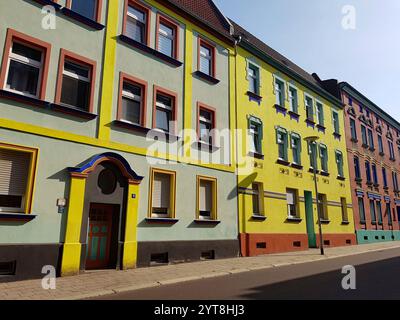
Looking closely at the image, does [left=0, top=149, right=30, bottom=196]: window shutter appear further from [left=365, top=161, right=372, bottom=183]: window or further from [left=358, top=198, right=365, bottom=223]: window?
[left=365, top=161, right=372, bottom=183]: window

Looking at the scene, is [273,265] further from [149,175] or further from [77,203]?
[77,203]

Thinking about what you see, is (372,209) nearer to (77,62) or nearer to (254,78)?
(254,78)

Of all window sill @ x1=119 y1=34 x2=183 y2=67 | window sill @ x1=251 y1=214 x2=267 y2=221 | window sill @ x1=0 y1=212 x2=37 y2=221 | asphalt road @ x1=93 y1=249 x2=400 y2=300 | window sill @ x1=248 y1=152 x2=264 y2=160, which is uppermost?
window sill @ x1=119 y1=34 x2=183 y2=67

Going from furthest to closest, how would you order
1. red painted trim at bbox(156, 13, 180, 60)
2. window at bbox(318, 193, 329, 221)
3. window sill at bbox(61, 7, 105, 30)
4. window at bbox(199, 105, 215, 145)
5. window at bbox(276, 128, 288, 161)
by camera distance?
window at bbox(318, 193, 329, 221) → window at bbox(276, 128, 288, 161) → window at bbox(199, 105, 215, 145) → red painted trim at bbox(156, 13, 180, 60) → window sill at bbox(61, 7, 105, 30)

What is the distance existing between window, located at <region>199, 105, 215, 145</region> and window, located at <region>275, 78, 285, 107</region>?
6414mm

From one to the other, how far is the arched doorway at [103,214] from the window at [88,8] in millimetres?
5045

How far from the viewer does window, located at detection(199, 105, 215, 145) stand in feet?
47.7

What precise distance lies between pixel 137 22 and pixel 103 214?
769 cm

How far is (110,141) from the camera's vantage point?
11.0m

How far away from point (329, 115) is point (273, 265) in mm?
16472

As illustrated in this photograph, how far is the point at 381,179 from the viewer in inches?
1233

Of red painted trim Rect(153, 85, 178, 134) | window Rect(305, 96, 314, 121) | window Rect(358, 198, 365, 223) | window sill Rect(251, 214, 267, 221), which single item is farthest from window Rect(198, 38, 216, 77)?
window Rect(358, 198, 365, 223)
